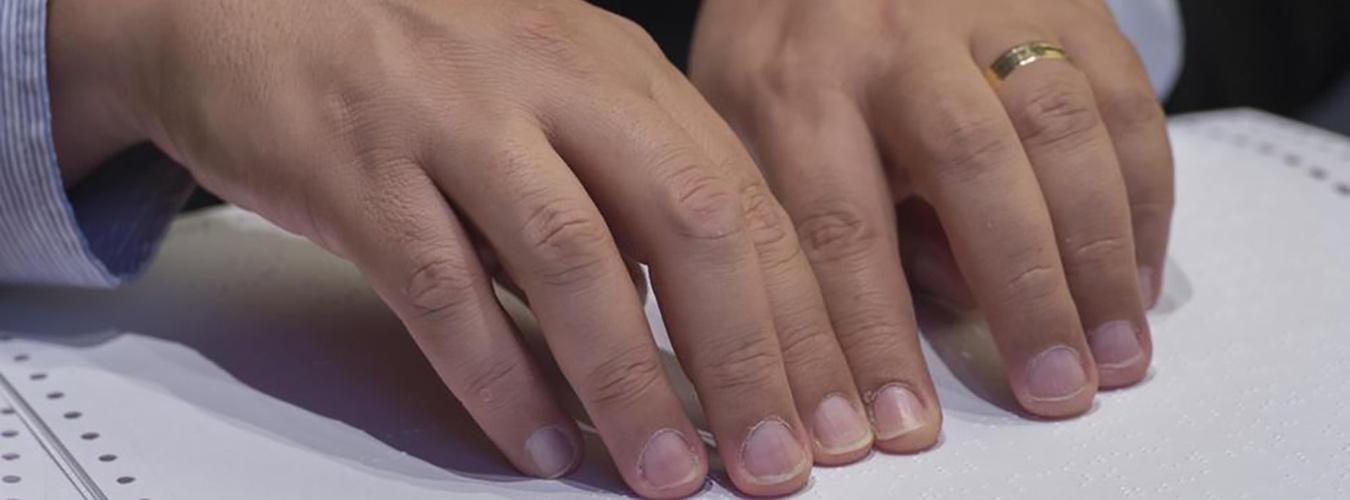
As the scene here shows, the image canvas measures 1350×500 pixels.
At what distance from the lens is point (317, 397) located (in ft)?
1.99

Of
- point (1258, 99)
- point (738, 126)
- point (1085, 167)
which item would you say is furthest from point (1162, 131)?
point (1258, 99)

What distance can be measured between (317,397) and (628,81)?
0.17 meters

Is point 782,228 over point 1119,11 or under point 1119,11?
over

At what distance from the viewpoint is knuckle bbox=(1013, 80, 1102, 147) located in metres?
0.61

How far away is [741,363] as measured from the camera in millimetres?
527

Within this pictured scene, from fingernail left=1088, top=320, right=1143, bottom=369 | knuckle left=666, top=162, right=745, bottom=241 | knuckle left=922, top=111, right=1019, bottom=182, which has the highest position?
knuckle left=666, top=162, right=745, bottom=241

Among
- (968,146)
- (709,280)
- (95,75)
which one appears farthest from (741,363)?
(95,75)

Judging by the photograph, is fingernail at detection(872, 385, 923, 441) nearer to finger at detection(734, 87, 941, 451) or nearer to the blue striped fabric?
finger at detection(734, 87, 941, 451)

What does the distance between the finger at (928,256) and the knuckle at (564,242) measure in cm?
19

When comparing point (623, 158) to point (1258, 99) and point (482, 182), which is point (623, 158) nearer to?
point (482, 182)

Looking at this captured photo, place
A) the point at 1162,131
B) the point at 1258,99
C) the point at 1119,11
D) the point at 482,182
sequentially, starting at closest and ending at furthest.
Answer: the point at 482,182
the point at 1162,131
the point at 1119,11
the point at 1258,99

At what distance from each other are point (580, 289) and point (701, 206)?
0.15 feet

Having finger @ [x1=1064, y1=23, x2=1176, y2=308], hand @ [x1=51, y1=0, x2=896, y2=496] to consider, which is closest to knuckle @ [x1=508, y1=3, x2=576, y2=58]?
hand @ [x1=51, y1=0, x2=896, y2=496]

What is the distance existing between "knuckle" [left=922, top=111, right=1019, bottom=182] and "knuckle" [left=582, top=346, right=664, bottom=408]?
143 millimetres
